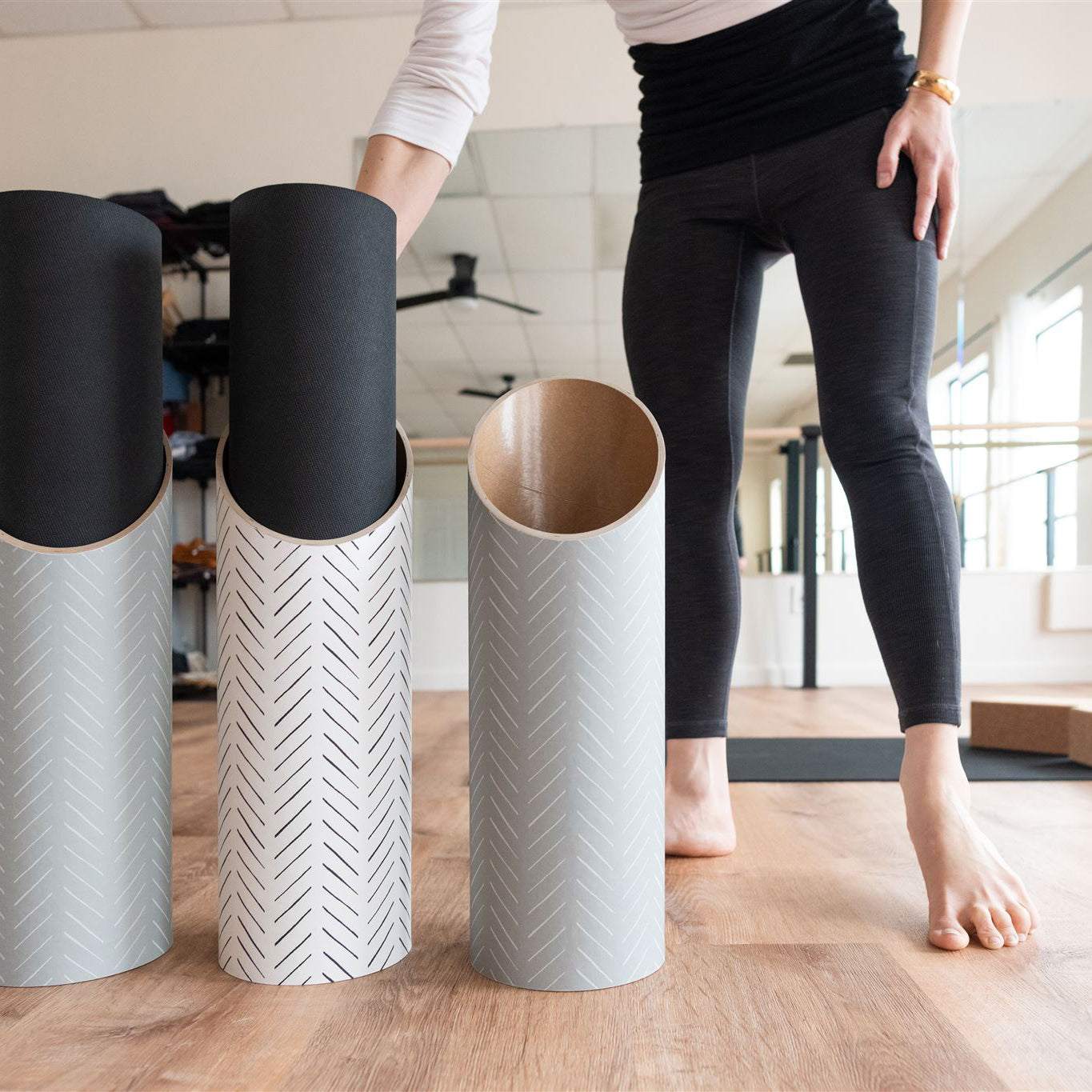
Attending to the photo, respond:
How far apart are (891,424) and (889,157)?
256mm

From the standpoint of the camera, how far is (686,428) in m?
1.08

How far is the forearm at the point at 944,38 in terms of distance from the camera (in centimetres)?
95

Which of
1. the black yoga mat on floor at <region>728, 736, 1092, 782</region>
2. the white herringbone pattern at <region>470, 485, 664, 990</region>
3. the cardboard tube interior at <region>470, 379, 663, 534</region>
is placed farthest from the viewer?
the black yoga mat on floor at <region>728, 736, 1092, 782</region>

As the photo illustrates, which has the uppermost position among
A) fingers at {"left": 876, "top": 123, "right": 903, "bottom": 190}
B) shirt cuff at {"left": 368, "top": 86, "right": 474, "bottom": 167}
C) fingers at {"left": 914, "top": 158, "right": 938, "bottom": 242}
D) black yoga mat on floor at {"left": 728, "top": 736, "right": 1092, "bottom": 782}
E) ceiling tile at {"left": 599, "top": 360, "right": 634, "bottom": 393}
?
ceiling tile at {"left": 599, "top": 360, "right": 634, "bottom": 393}

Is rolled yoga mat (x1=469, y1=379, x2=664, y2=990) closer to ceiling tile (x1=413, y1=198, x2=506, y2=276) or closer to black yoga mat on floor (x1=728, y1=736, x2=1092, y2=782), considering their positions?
black yoga mat on floor (x1=728, y1=736, x2=1092, y2=782)

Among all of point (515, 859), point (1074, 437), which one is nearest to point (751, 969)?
point (515, 859)

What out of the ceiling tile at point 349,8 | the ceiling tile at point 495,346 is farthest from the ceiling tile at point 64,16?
Answer: the ceiling tile at point 495,346

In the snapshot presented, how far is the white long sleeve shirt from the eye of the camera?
3.08 ft

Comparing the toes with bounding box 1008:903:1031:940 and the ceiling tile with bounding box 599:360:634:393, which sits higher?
the ceiling tile with bounding box 599:360:634:393

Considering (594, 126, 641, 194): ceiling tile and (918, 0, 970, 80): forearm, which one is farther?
(594, 126, 641, 194): ceiling tile

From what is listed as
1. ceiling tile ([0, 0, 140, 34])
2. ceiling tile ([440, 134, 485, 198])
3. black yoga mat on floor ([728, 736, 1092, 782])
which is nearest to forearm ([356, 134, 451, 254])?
black yoga mat on floor ([728, 736, 1092, 782])

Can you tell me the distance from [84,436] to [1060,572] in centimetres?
350

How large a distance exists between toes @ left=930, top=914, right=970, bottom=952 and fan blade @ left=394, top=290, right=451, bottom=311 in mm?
3052

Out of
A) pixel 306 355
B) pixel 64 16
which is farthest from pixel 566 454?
pixel 64 16
